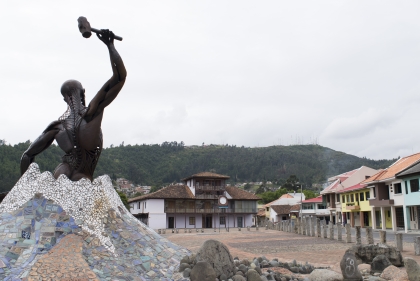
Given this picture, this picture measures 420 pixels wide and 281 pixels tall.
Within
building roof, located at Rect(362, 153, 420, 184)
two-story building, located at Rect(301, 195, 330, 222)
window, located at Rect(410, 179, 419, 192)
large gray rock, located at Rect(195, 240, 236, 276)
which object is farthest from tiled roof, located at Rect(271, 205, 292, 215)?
large gray rock, located at Rect(195, 240, 236, 276)

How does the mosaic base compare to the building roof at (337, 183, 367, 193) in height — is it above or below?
below

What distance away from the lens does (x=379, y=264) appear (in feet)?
33.0

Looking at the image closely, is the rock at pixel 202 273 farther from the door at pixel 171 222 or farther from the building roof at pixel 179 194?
the door at pixel 171 222

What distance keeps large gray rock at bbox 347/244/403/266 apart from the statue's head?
26.7ft

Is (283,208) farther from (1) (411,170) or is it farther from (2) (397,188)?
(1) (411,170)

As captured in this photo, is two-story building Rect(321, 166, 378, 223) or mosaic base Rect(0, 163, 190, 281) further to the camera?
two-story building Rect(321, 166, 378, 223)

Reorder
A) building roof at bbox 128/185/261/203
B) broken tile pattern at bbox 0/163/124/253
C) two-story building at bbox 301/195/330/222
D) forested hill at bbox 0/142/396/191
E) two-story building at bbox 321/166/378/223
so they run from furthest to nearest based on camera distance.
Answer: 1. forested hill at bbox 0/142/396/191
2. two-story building at bbox 301/195/330/222
3. building roof at bbox 128/185/261/203
4. two-story building at bbox 321/166/378/223
5. broken tile pattern at bbox 0/163/124/253

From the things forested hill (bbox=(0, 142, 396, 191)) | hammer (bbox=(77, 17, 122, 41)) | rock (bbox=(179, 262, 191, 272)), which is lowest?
rock (bbox=(179, 262, 191, 272))

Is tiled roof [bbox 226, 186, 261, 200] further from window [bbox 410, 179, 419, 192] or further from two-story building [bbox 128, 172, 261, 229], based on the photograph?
window [bbox 410, 179, 419, 192]

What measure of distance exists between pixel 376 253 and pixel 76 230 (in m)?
8.37

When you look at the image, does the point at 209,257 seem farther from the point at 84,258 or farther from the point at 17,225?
the point at 17,225

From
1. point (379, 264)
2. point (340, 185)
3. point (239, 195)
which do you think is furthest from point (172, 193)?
point (379, 264)

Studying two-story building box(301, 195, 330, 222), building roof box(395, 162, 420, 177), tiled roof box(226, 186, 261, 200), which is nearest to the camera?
building roof box(395, 162, 420, 177)

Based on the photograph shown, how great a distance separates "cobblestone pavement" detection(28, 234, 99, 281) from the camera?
5184mm
